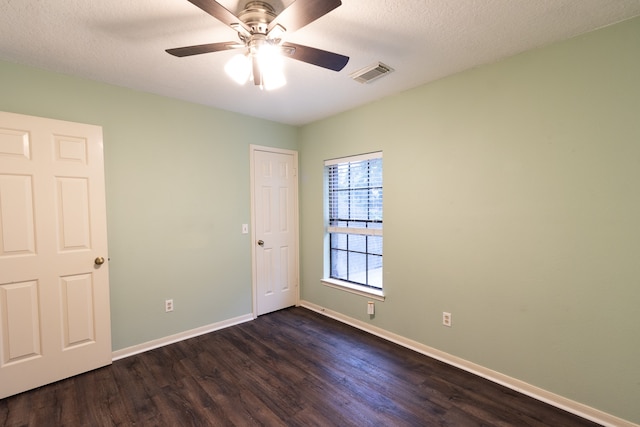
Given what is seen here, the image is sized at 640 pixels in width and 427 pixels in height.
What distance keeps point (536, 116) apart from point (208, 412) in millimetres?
3038

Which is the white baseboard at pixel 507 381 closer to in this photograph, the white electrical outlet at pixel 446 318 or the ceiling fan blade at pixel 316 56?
the white electrical outlet at pixel 446 318

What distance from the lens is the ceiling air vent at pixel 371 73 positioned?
2293mm

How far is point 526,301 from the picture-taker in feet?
7.04

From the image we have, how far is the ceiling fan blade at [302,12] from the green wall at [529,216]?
1.65 m

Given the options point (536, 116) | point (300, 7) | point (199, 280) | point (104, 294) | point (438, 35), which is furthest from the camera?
point (199, 280)

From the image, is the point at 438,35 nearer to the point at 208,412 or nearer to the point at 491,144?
the point at 491,144

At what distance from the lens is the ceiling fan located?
1280 mm

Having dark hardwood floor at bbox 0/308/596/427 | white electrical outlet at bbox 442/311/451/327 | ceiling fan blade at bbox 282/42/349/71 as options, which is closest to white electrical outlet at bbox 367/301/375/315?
dark hardwood floor at bbox 0/308/596/427

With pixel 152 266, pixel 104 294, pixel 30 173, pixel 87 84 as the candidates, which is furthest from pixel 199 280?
pixel 87 84

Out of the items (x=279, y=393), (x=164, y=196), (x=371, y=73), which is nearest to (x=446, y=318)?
(x=279, y=393)

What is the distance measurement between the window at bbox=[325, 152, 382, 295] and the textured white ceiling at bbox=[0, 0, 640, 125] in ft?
3.26

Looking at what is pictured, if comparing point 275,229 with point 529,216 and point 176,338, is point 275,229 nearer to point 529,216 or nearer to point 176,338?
point 176,338

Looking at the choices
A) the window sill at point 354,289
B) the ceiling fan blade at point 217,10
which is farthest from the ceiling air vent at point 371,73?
the window sill at point 354,289

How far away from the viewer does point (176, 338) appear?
3012 millimetres
